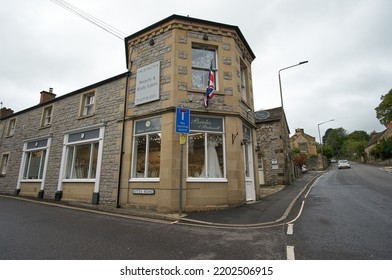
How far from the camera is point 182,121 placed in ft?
23.6

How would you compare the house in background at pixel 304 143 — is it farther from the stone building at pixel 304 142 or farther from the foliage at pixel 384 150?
the foliage at pixel 384 150

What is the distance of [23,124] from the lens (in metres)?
16.2

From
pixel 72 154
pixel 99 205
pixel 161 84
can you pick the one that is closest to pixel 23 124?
pixel 72 154

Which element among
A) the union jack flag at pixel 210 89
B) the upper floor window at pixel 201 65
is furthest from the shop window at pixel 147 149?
the upper floor window at pixel 201 65

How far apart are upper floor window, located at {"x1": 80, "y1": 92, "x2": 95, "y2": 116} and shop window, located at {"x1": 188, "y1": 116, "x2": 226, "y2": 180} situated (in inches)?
276

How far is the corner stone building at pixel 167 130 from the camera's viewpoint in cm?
832

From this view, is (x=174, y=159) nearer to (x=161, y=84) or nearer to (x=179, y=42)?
(x=161, y=84)

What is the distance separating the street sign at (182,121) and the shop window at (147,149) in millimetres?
2062

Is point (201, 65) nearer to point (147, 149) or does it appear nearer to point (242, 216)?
point (147, 149)

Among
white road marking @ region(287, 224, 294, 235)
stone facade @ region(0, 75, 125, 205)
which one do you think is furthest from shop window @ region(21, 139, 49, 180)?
white road marking @ region(287, 224, 294, 235)

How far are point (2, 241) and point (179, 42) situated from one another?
8.77 meters

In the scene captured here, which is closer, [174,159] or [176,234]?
[176,234]

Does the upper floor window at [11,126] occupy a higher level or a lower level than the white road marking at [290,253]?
higher

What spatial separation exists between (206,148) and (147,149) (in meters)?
2.56
